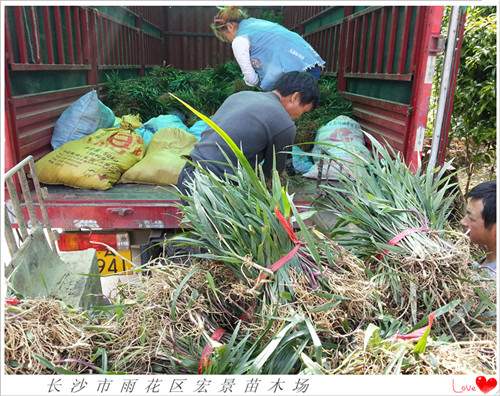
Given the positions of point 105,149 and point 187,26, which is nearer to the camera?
point 105,149

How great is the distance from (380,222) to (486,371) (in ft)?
2.19

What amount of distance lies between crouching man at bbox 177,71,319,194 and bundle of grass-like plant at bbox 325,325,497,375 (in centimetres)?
132

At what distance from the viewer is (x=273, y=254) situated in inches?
60.5

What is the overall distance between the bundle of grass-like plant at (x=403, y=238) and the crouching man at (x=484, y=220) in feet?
0.49

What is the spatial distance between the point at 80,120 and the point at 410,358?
315cm

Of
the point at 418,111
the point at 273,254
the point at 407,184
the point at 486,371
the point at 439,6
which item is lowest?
the point at 486,371

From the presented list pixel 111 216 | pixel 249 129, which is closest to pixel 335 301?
pixel 249 129

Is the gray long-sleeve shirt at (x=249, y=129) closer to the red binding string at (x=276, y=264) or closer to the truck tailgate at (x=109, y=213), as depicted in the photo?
the truck tailgate at (x=109, y=213)

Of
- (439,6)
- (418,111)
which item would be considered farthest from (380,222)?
Result: (439,6)

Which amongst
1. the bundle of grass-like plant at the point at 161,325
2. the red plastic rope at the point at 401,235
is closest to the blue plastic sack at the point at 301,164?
the red plastic rope at the point at 401,235

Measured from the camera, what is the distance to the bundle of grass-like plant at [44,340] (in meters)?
1.35

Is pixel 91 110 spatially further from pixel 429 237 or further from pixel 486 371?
pixel 486 371

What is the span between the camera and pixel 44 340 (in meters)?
1.41

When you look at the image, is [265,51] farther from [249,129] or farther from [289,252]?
[289,252]
